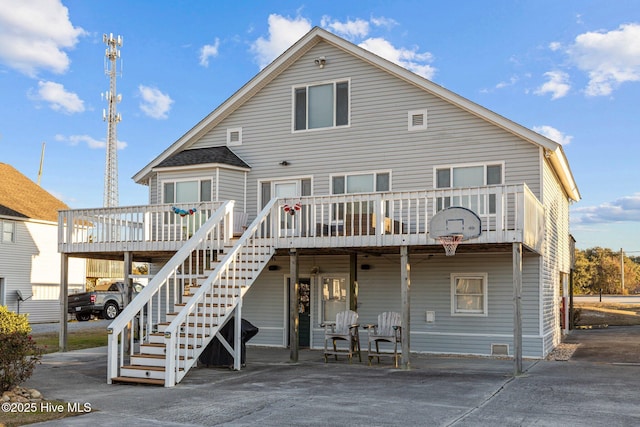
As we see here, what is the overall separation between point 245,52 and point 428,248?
10805 mm

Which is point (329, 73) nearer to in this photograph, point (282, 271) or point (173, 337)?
point (282, 271)

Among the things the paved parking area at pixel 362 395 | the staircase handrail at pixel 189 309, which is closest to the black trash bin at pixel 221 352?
the paved parking area at pixel 362 395

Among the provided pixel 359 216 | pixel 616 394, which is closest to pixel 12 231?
pixel 359 216

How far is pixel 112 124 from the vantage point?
48031mm

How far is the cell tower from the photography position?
1860 inches

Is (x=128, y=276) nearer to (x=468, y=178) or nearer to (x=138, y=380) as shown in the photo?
(x=138, y=380)

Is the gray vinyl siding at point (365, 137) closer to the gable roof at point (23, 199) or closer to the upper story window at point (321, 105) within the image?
the upper story window at point (321, 105)

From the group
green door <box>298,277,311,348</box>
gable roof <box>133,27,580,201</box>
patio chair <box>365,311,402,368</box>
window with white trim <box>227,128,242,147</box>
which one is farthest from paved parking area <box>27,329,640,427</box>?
window with white trim <box>227,128,242,147</box>

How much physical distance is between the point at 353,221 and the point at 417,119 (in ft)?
14.1

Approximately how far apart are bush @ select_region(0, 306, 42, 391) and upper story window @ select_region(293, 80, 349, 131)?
1078 cm

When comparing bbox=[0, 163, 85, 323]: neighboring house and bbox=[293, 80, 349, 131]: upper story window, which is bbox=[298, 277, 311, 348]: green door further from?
bbox=[0, 163, 85, 323]: neighboring house

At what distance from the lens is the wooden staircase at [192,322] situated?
11859 millimetres

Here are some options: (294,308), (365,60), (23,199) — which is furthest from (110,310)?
(365,60)

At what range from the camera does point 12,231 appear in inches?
1208
